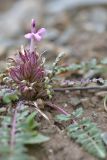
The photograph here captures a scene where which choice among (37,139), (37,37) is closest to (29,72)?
(37,37)

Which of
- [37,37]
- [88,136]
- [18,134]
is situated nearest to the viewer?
[18,134]

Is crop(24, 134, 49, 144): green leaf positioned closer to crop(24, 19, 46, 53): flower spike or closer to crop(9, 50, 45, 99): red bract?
crop(9, 50, 45, 99): red bract

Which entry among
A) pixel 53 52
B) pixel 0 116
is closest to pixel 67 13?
pixel 53 52

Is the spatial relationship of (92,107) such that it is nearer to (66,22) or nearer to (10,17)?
(66,22)

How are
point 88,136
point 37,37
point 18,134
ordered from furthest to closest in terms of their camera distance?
point 37,37 → point 88,136 → point 18,134

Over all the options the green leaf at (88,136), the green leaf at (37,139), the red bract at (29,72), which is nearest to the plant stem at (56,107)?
the red bract at (29,72)

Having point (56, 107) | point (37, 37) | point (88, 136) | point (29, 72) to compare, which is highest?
point (37, 37)

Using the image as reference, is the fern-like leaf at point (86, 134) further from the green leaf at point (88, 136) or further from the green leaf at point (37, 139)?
the green leaf at point (37, 139)

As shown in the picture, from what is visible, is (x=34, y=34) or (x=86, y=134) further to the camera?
(x=34, y=34)

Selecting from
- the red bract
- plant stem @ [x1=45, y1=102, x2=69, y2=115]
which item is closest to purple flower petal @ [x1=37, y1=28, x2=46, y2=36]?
the red bract

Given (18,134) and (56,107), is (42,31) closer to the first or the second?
(56,107)
